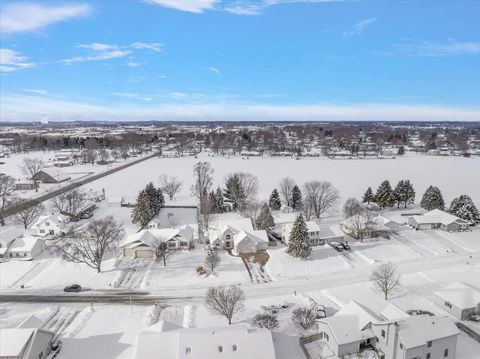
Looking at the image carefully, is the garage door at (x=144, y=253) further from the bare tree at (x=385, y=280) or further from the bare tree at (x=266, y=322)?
the bare tree at (x=385, y=280)

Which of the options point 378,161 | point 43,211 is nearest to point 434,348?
point 43,211

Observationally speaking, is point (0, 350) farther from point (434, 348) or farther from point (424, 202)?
point (424, 202)

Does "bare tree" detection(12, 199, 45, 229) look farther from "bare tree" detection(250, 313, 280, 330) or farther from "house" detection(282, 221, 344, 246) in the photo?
"bare tree" detection(250, 313, 280, 330)

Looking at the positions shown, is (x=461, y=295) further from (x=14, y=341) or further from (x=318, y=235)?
(x=14, y=341)

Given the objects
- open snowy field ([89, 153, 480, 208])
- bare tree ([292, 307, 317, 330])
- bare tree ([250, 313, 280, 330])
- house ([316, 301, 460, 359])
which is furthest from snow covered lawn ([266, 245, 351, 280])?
open snowy field ([89, 153, 480, 208])

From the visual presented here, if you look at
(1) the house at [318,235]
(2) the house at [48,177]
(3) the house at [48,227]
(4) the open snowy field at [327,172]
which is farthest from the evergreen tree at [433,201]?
(2) the house at [48,177]
